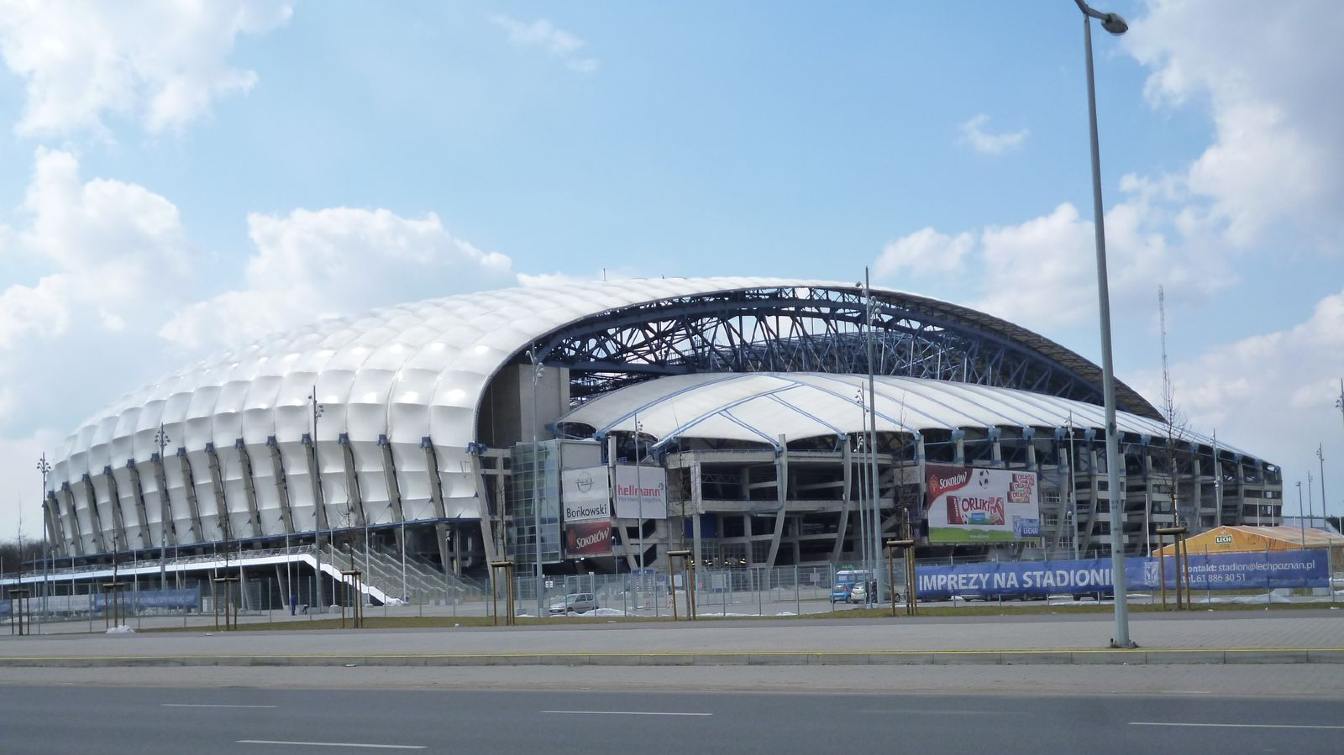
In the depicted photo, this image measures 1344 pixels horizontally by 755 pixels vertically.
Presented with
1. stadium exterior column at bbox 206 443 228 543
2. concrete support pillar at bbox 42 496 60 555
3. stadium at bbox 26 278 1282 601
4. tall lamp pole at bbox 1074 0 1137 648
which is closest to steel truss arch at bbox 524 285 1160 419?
stadium at bbox 26 278 1282 601

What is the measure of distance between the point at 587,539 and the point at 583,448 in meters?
6.81

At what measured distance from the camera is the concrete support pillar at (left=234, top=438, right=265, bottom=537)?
96438 mm

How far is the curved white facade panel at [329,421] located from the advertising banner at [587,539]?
6.24 m

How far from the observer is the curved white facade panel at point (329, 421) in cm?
8902

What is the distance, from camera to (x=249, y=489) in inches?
3824

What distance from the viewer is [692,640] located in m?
32.0

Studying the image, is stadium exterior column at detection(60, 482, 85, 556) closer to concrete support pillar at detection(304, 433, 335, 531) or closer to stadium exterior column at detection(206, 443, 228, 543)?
stadium exterior column at detection(206, 443, 228, 543)

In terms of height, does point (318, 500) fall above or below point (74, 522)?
above

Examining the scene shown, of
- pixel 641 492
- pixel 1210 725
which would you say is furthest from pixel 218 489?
pixel 1210 725

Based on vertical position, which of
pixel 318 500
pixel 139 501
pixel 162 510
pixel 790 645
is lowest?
pixel 790 645

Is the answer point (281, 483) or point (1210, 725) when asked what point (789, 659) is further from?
point (281, 483)

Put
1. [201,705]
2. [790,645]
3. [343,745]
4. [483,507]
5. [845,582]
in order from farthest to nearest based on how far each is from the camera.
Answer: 1. [483,507]
2. [845,582]
3. [790,645]
4. [201,705]
5. [343,745]

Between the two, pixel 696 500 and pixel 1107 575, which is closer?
pixel 1107 575

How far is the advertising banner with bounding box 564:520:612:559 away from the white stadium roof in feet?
24.0
